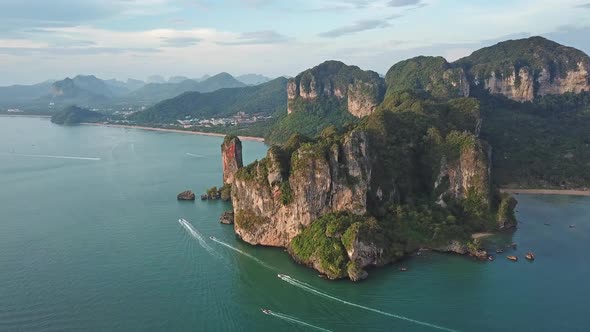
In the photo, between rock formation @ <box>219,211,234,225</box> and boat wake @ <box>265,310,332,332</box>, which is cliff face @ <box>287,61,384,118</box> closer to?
rock formation @ <box>219,211,234,225</box>

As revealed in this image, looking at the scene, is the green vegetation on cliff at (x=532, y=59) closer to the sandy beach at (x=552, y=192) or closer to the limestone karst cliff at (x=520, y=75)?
the limestone karst cliff at (x=520, y=75)

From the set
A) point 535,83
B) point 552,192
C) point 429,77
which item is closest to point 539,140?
point 552,192

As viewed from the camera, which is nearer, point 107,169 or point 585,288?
point 585,288

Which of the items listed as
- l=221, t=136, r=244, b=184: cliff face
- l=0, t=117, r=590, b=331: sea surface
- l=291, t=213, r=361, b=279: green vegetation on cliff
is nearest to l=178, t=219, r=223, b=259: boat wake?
l=0, t=117, r=590, b=331: sea surface

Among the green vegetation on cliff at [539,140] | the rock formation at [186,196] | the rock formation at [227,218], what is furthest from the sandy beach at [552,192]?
the rock formation at [186,196]

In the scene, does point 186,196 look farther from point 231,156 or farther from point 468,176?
point 468,176

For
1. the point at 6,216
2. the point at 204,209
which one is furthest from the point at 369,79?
the point at 6,216

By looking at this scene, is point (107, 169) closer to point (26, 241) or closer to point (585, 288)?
point (26, 241)
